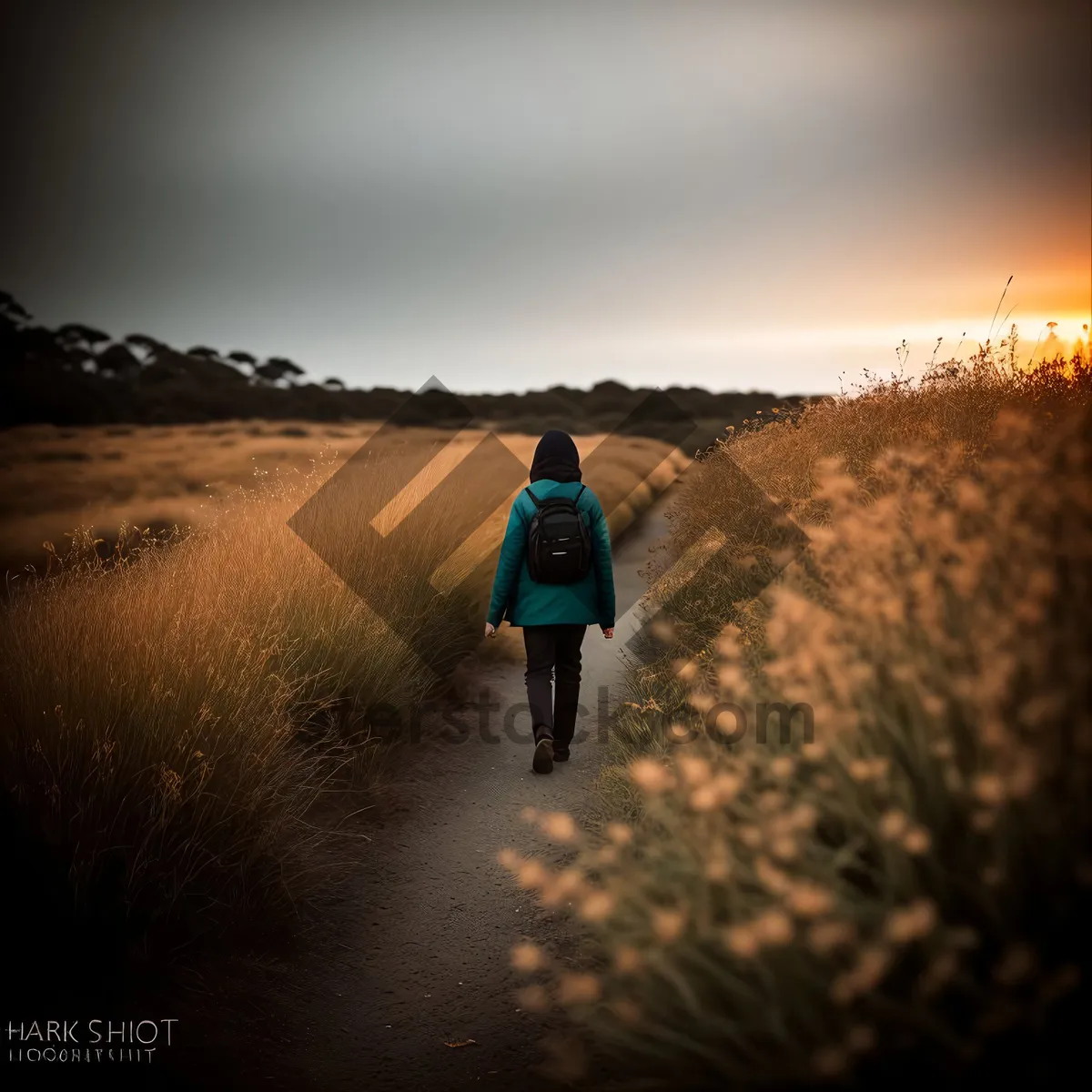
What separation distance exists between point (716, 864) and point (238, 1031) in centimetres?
271

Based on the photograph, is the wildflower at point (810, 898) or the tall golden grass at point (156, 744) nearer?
the wildflower at point (810, 898)

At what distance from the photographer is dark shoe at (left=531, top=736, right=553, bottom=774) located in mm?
6137

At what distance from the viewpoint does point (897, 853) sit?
205 centimetres

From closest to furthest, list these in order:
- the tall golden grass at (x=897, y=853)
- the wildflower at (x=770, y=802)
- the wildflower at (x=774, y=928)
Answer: the wildflower at (x=774, y=928) < the tall golden grass at (x=897, y=853) < the wildflower at (x=770, y=802)

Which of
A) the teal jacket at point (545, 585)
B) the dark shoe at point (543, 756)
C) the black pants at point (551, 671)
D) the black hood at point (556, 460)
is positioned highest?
the black hood at point (556, 460)

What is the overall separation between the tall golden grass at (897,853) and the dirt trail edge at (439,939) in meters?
1.25

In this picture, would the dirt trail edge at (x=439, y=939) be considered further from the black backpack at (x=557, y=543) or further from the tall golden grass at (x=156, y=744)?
the black backpack at (x=557, y=543)

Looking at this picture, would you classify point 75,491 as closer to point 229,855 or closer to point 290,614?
point 290,614

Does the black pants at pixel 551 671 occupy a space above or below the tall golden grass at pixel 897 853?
below

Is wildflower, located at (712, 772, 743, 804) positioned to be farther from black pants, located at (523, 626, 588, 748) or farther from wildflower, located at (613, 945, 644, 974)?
black pants, located at (523, 626, 588, 748)

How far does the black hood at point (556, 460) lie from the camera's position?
19.8 feet

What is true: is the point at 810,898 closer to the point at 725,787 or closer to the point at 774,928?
the point at 774,928

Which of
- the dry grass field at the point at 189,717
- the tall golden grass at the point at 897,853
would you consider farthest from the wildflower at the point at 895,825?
the dry grass field at the point at 189,717

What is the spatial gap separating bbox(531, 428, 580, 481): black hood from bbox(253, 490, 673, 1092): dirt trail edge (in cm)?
226
